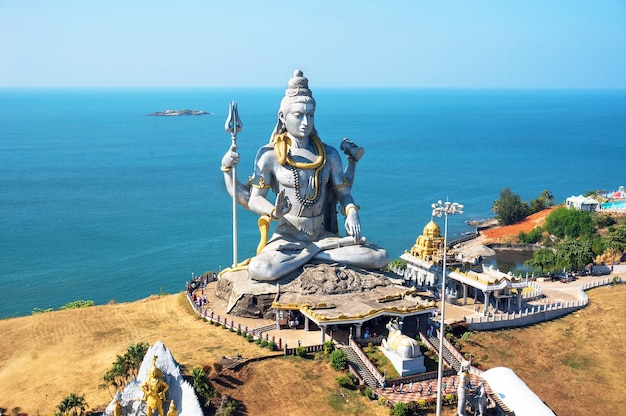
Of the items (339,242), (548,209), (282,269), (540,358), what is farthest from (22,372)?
(548,209)

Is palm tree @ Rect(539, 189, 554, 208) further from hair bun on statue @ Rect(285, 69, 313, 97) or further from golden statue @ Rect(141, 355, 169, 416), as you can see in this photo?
golden statue @ Rect(141, 355, 169, 416)

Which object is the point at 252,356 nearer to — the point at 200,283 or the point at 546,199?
the point at 200,283

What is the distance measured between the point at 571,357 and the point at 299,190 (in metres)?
14.3

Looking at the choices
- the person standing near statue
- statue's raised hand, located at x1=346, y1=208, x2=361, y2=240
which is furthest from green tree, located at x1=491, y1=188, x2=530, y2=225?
statue's raised hand, located at x1=346, y1=208, x2=361, y2=240

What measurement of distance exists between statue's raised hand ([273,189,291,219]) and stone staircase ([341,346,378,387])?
7154 mm

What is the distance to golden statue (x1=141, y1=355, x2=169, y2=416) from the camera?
75.7 feet

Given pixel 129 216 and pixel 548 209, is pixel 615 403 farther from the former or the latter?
pixel 129 216

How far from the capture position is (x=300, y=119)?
1319 inches

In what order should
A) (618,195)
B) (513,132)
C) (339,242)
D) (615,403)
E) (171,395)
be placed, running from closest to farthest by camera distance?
1. (171,395)
2. (615,403)
3. (339,242)
4. (618,195)
5. (513,132)

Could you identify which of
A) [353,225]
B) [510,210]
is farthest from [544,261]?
[510,210]

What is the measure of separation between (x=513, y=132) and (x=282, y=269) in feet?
497

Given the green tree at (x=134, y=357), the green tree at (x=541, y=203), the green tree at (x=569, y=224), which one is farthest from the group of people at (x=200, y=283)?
the green tree at (x=541, y=203)

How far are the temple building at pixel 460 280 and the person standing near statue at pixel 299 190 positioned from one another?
4.97 metres

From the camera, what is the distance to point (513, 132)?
174 metres
